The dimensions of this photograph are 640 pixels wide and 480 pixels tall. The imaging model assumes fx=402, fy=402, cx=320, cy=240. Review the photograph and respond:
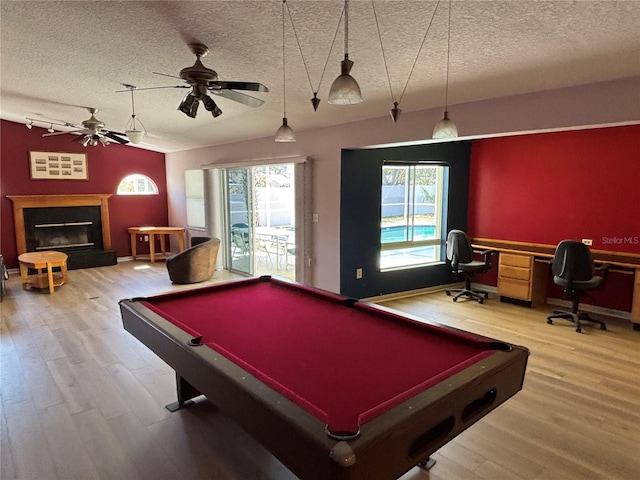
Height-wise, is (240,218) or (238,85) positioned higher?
(238,85)

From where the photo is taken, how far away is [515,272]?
5.28m

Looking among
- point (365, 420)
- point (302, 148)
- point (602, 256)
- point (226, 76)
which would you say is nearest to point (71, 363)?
point (226, 76)

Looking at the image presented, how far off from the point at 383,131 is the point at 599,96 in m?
2.05

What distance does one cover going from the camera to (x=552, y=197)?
5281 millimetres

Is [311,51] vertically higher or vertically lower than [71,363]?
higher

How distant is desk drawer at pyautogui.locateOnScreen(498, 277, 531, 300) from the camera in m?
5.20

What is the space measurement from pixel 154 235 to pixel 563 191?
7779 millimetres

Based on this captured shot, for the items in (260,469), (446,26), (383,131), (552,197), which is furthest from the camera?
(552,197)

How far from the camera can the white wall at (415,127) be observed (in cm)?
306

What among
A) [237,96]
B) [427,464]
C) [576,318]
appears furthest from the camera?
[576,318]

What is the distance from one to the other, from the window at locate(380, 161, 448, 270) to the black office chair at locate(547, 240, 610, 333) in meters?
1.94

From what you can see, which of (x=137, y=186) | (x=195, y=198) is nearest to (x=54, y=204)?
(x=137, y=186)

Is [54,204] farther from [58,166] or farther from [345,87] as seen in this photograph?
[345,87]

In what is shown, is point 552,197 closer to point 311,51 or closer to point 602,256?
point 602,256
